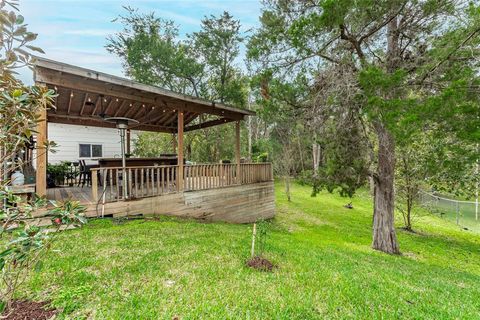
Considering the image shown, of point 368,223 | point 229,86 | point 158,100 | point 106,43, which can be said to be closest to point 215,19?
point 229,86

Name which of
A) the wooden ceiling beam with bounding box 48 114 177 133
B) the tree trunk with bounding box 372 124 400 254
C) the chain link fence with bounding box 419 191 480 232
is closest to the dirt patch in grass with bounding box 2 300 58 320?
the tree trunk with bounding box 372 124 400 254

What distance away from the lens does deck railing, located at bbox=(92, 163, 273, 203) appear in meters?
6.17

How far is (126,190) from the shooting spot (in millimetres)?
6172

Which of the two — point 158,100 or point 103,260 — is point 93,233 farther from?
point 158,100

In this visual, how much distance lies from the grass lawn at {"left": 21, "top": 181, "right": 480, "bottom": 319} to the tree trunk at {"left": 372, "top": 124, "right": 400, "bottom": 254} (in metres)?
2.15

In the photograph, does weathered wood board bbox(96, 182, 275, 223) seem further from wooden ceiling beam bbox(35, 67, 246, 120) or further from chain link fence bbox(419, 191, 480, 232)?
chain link fence bbox(419, 191, 480, 232)

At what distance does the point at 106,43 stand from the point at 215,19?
283 inches

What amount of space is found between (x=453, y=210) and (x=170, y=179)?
19943 millimetres

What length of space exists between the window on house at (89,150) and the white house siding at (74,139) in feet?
0.50

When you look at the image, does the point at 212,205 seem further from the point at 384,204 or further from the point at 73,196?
the point at 384,204

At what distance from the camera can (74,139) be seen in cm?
1266

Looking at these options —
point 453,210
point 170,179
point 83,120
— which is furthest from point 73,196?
point 453,210

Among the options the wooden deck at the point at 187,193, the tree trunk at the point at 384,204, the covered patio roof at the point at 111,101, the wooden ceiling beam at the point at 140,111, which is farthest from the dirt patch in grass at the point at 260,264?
the wooden ceiling beam at the point at 140,111

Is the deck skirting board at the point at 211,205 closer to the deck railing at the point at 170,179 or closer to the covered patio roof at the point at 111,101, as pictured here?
the deck railing at the point at 170,179
